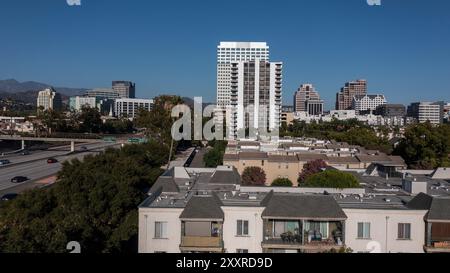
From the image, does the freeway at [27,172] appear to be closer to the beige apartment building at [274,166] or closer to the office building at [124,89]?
the beige apartment building at [274,166]

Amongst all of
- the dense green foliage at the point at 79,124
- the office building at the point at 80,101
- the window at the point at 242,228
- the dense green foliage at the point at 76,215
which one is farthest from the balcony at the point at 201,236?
the office building at the point at 80,101

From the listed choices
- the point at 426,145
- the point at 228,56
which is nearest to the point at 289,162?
the point at 426,145

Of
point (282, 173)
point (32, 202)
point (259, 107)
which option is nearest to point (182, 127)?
point (282, 173)

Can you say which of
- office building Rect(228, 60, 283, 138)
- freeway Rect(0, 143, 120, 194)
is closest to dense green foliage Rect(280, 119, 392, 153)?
office building Rect(228, 60, 283, 138)

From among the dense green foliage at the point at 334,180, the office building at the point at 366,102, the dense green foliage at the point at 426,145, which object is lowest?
the dense green foliage at the point at 334,180
